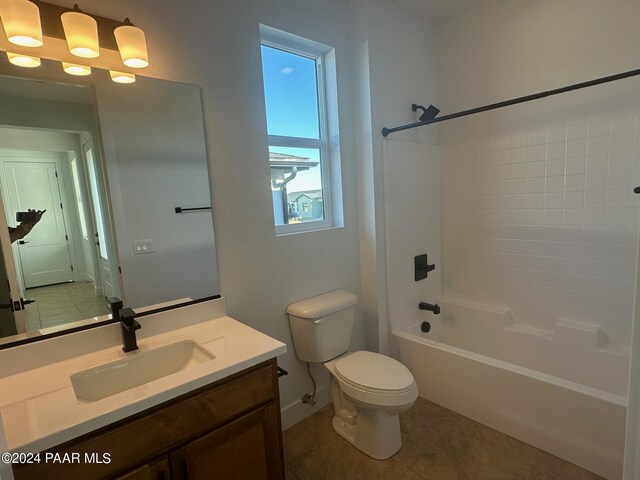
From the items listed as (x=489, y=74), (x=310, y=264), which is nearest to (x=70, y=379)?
(x=310, y=264)

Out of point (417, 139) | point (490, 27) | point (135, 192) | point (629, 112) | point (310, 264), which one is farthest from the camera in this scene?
point (417, 139)

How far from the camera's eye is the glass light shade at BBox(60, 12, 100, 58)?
1.16m

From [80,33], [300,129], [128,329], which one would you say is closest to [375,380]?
[128,329]

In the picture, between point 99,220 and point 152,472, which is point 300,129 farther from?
point 152,472

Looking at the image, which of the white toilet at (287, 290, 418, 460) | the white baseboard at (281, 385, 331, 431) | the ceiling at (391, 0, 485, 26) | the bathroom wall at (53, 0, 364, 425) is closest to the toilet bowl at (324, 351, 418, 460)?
the white toilet at (287, 290, 418, 460)

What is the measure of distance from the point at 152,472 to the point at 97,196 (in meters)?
1.04

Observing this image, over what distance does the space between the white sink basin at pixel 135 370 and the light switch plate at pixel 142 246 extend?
43cm

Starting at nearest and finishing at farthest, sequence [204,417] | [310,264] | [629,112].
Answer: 1. [204,417]
2. [629,112]
3. [310,264]

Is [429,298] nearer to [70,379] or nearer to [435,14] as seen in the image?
[435,14]

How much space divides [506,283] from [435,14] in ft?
6.81

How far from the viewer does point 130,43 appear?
127cm

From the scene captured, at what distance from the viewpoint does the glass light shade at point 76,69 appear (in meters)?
1.25

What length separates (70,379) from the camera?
1.13 metres

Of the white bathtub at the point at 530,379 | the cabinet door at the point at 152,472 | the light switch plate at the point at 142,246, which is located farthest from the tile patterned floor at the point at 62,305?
the white bathtub at the point at 530,379
